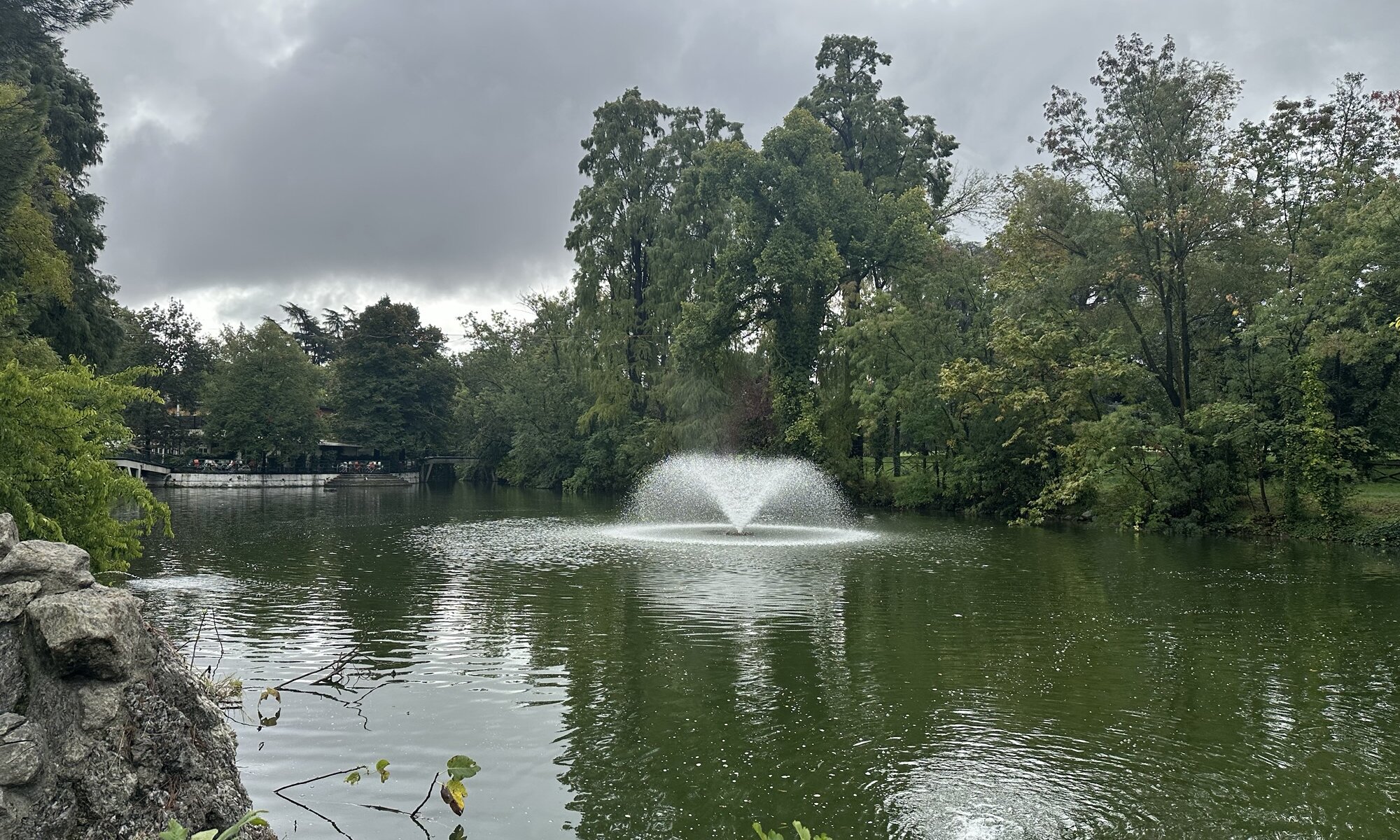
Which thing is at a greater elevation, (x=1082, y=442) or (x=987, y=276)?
(x=987, y=276)

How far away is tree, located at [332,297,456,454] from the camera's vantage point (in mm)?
77312

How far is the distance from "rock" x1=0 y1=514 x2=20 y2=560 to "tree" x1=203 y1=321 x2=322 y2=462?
68.0 m

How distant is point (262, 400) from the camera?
69312 mm

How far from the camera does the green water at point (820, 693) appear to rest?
6.54m

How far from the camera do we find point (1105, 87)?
29.3 metres

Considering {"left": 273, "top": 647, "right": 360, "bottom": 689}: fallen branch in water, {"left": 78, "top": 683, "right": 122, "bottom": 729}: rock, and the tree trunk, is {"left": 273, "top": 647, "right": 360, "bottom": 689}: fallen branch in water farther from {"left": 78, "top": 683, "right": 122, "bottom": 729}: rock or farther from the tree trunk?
the tree trunk

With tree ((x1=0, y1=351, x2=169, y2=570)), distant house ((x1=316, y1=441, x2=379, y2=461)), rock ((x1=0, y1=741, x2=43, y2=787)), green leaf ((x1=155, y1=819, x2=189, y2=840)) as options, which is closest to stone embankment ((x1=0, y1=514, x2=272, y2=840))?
rock ((x1=0, y1=741, x2=43, y2=787))

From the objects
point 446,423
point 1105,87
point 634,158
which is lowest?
point 446,423

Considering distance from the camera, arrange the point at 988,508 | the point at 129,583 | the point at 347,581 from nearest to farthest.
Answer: the point at 129,583 < the point at 347,581 < the point at 988,508

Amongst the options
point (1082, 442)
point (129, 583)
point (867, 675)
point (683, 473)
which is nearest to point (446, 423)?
point (683, 473)

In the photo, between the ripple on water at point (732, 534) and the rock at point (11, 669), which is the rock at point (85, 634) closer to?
the rock at point (11, 669)

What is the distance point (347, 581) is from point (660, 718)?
34.8 feet

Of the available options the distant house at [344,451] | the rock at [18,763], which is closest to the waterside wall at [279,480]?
the distant house at [344,451]

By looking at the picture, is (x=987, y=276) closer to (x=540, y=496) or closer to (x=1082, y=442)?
(x=1082, y=442)
